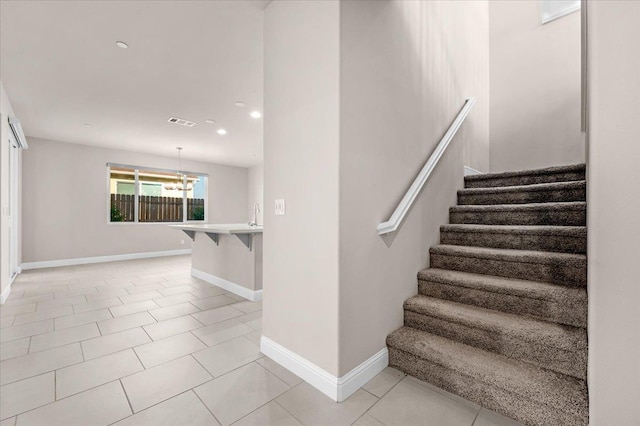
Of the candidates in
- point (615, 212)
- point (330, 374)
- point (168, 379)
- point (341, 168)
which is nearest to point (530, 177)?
point (615, 212)

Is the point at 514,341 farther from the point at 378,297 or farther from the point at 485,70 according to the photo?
the point at 485,70

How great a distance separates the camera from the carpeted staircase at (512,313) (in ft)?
4.84

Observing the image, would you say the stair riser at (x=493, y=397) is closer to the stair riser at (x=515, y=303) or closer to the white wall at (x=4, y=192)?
the stair riser at (x=515, y=303)

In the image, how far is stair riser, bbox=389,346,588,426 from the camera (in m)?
1.34

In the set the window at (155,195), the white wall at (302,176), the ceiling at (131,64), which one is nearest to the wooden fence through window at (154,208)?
the window at (155,195)

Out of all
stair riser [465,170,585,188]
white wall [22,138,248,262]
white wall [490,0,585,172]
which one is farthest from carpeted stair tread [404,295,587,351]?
white wall [22,138,248,262]

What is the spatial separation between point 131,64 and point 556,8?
18.3ft

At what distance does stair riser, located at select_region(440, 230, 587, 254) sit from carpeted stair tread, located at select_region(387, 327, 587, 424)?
37.8 inches

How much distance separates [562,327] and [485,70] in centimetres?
401

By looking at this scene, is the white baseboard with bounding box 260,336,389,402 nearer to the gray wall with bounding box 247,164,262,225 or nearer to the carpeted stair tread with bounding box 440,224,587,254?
the carpeted stair tread with bounding box 440,224,587,254

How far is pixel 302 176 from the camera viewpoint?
1.88 m

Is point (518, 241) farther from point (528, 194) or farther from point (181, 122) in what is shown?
point (181, 122)

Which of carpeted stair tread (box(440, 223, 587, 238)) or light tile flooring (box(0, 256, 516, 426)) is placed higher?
carpeted stair tread (box(440, 223, 587, 238))

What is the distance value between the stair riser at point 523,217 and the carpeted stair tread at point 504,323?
987 mm
